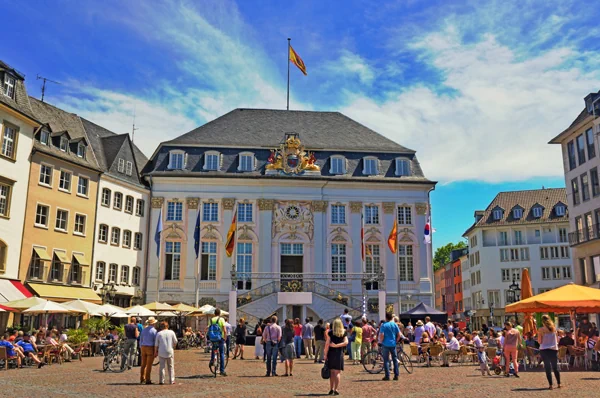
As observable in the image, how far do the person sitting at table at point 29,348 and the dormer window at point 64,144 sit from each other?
18219mm

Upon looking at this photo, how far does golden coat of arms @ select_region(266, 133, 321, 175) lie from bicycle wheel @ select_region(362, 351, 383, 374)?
89.8 feet

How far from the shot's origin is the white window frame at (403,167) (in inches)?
1821

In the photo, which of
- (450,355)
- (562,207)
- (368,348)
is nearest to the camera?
(450,355)

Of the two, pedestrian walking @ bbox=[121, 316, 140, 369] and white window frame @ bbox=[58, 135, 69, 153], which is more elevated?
white window frame @ bbox=[58, 135, 69, 153]

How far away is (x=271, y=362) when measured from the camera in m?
17.8

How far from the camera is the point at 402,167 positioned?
4650cm

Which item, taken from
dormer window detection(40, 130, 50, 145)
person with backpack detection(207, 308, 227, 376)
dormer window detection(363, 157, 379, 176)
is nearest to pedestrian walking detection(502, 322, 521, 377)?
person with backpack detection(207, 308, 227, 376)

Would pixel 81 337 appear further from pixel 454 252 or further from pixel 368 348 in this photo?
pixel 454 252

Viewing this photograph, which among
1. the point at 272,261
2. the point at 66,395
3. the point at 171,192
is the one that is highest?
the point at 171,192

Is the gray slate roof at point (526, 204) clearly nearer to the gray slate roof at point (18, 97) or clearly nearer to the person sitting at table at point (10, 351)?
the gray slate roof at point (18, 97)

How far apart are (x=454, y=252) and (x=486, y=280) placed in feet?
78.8

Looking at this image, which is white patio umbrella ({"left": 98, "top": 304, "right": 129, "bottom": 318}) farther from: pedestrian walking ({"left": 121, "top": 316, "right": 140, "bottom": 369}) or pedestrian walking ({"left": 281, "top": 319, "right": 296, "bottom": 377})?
pedestrian walking ({"left": 281, "top": 319, "right": 296, "bottom": 377})

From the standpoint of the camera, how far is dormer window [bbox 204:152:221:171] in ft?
147

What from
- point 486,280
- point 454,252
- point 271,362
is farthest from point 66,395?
point 454,252
